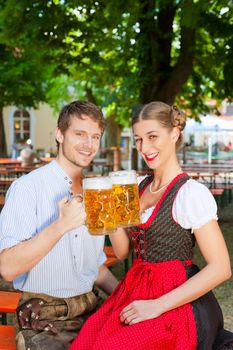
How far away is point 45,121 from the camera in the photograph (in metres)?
38.2

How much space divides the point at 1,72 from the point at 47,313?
19.9m

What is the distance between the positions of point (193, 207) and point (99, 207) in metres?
0.38

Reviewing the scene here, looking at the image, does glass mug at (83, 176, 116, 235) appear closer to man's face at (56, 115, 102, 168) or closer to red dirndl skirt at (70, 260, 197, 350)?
red dirndl skirt at (70, 260, 197, 350)

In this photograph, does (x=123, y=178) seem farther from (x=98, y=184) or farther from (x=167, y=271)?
(x=167, y=271)

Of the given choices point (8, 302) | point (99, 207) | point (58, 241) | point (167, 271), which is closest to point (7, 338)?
point (58, 241)

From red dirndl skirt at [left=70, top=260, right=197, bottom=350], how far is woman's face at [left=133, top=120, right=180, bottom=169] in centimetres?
36

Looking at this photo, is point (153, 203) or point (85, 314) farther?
point (85, 314)

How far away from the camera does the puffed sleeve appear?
6.54 feet

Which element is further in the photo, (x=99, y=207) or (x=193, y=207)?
(x=193, y=207)

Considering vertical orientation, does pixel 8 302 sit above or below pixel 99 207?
below

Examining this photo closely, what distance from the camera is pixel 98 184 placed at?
5.84 feet

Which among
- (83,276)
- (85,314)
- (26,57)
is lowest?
(85,314)

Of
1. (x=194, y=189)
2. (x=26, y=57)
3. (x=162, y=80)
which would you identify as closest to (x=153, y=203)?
(x=194, y=189)

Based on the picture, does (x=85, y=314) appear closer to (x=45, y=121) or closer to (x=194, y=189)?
(x=194, y=189)
